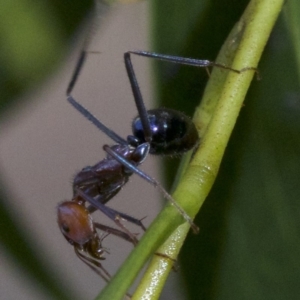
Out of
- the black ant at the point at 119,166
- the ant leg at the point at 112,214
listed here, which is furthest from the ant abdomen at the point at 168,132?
the ant leg at the point at 112,214

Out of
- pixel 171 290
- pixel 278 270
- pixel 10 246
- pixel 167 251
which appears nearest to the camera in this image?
pixel 167 251

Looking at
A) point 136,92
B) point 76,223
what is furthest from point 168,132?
point 76,223

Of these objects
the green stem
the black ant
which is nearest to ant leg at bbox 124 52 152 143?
the black ant

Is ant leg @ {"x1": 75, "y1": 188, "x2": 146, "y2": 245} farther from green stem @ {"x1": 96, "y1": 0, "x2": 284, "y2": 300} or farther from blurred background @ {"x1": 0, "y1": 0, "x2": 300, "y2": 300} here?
green stem @ {"x1": 96, "y1": 0, "x2": 284, "y2": 300}

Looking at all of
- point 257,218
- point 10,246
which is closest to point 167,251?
point 257,218

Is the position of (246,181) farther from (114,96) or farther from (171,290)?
(114,96)

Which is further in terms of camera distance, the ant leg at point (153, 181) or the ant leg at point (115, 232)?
the ant leg at point (115, 232)

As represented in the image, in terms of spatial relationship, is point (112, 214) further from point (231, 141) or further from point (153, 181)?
point (231, 141)

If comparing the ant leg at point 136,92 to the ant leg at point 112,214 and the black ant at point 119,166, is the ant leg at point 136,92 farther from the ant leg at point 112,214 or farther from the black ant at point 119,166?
the ant leg at point 112,214
